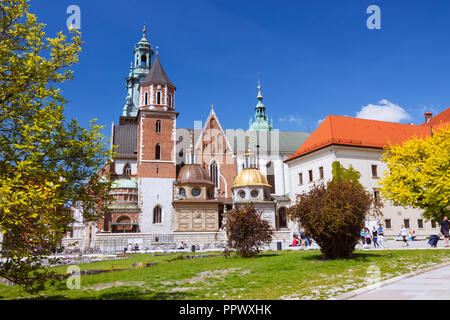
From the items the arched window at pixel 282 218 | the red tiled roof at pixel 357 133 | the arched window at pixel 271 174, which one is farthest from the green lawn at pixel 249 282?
the arched window at pixel 271 174

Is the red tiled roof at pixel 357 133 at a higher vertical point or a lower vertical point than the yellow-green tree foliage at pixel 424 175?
higher

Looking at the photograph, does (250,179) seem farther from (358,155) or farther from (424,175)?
(424,175)

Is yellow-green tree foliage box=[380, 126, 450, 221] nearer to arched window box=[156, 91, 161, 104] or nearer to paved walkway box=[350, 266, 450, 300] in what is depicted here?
paved walkway box=[350, 266, 450, 300]

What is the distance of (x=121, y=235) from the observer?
128 ft

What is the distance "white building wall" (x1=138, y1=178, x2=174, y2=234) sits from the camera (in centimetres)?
4556

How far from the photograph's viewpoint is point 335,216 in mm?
14430

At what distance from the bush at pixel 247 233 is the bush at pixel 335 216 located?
164 inches

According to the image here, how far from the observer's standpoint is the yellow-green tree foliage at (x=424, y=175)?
26828mm

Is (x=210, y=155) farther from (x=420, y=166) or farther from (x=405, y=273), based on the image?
(x=405, y=273)

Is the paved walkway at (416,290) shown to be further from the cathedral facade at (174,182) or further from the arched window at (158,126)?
the arched window at (158,126)

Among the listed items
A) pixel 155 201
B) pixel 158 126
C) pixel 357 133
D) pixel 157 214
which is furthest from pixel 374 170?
pixel 158 126

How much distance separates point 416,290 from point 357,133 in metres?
34.9

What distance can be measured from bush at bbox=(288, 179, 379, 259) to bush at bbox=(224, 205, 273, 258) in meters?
4.17

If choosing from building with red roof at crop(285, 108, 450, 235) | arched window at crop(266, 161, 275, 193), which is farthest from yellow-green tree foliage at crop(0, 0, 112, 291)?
arched window at crop(266, 161, 275, 193)
